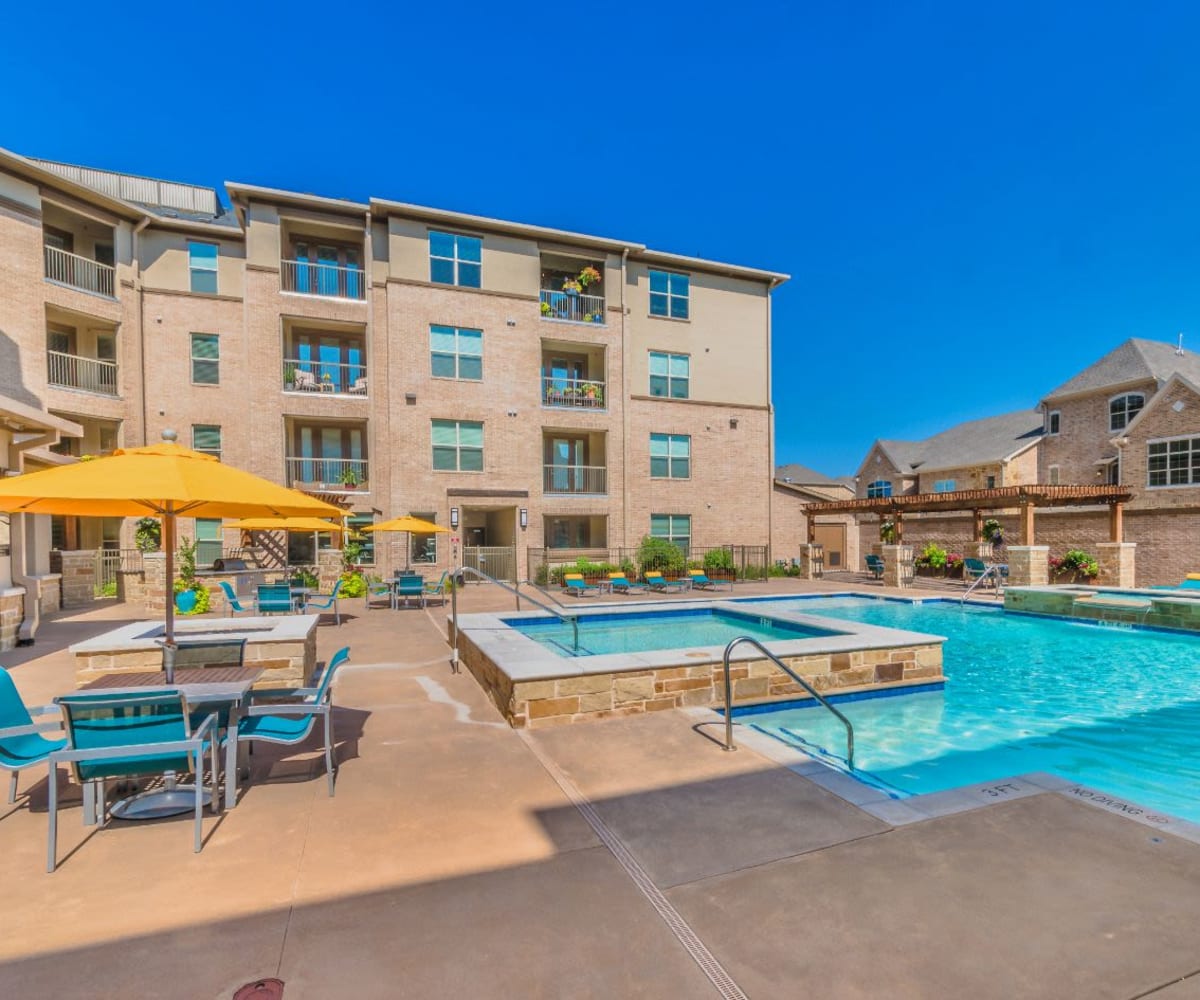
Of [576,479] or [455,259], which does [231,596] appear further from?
[455,259]

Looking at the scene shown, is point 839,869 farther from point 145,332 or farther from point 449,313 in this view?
point 145,332

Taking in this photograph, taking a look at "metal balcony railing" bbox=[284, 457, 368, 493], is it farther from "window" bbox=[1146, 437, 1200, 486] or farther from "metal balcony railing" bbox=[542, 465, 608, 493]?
"window" bbox=[1146, 437, 1200, 486]

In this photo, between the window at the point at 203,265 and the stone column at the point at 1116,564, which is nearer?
the stone column at the point at 1116,564

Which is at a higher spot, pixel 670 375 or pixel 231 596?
pixel 670 375

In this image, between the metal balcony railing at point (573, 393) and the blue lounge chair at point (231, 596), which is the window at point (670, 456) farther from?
the blue lounge chair at point (231, 596)

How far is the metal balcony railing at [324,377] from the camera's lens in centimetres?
2103

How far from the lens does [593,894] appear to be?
3307mm

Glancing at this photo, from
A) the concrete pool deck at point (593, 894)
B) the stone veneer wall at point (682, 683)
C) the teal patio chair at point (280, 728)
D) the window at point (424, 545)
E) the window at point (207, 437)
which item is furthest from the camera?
the window at point (424, 545)

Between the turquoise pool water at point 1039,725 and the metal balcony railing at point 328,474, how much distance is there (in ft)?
58.2

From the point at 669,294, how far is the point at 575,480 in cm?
879

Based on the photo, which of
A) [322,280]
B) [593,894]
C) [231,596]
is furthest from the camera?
[322,280]

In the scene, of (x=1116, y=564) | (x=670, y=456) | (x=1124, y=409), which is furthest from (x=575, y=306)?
(x=1124, y=409)

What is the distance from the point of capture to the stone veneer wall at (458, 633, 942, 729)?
642 centimetres

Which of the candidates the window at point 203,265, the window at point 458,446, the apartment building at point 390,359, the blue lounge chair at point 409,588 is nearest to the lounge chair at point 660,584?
the apartment building at point 390,359
